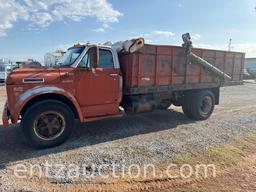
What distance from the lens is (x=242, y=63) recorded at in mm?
9383

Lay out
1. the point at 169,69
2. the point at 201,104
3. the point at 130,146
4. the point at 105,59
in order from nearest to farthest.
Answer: the point at 130,146
the point at 105,59
the point at 169,69
the point at 201,104

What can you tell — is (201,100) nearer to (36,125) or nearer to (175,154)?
(175,154)

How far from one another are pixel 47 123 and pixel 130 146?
2013 mm

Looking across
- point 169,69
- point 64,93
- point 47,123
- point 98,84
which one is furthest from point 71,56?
point 169,69

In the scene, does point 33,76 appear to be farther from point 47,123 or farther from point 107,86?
point 107,86

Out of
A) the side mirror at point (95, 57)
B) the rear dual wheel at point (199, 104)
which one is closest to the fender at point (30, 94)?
the side mirror at point (95, 57)

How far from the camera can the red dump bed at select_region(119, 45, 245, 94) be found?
653 cm

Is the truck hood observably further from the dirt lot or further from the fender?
the dirt lot

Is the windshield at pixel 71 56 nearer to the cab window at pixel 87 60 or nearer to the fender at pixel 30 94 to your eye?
the cab window at pixel 87 60

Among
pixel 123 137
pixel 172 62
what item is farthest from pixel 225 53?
pixel 123 137

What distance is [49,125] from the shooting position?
5.43 metres

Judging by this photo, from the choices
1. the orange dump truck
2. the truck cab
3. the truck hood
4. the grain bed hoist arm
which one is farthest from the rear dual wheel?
the truck hood

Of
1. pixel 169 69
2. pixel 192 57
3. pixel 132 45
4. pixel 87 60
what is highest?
pixel 132 45

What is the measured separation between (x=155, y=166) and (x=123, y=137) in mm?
1765
